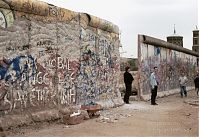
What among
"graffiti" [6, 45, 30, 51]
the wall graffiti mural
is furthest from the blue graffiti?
the wall graffiti mural

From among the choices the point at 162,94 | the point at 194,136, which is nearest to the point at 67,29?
the point at 194,136

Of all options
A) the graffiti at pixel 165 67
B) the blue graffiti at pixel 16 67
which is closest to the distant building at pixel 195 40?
the graffiti at pixel 165 67

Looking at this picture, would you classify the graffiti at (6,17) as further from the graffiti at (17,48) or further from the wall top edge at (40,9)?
the graffiti at (17,48)

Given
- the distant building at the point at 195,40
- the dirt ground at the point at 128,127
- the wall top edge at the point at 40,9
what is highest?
the distant building at the point at 195,40

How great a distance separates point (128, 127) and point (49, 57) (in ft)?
9.62

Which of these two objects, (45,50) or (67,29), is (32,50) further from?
(67,29)

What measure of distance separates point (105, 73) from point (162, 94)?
808 cm

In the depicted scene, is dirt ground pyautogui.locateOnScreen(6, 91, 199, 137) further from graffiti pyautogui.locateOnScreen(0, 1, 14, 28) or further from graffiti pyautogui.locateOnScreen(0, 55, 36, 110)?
graffiti pyautogui.locateOnScreen(0, 1, 14, 28)

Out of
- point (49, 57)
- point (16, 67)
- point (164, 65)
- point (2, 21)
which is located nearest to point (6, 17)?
point (2, 21)

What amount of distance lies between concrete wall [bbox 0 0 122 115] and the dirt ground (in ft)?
2.64

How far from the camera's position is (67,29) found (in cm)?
1270

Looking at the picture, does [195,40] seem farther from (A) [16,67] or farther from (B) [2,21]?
(B) [2,21]

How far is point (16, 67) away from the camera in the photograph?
1035cm

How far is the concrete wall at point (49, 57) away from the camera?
1009cm
